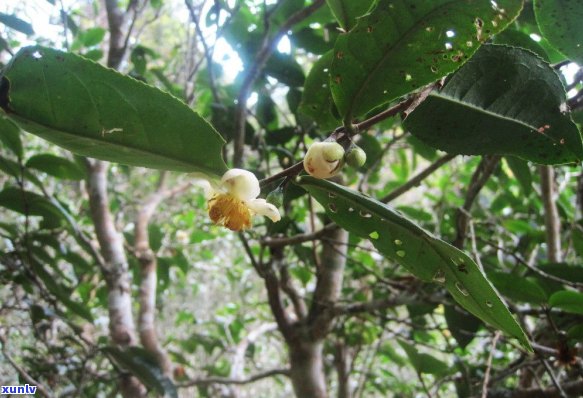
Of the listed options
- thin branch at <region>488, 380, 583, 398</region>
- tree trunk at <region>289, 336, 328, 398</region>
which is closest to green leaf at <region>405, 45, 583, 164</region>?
thin branch at <region>488, 380, 583, 398</region>

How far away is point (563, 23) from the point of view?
64 cm

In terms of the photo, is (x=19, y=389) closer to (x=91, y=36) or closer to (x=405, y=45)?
(x=405, y=45)

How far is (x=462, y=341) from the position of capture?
46.9 inches

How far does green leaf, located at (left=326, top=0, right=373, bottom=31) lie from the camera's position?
62 centimetres

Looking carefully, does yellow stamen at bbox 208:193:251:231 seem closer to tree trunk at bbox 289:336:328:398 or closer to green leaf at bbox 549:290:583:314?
green leaf at bbox 549:290:583:314

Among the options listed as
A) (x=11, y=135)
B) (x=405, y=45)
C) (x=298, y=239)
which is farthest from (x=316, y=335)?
(x=405, y=45)

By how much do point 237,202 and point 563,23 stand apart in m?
0.49

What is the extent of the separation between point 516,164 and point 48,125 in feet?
3.60

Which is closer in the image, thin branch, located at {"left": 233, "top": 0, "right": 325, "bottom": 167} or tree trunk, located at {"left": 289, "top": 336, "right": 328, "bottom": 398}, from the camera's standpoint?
thin branch, located at {"left": 233, "top": 0, "right": 325, "bottom": 167}

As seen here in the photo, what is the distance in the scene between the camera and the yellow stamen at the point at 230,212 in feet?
1.97

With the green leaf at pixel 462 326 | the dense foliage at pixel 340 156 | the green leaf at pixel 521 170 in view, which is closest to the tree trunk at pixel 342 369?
the dense foliage at pixel 340 156

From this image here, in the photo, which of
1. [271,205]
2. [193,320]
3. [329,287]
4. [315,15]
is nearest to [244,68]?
[315,15]

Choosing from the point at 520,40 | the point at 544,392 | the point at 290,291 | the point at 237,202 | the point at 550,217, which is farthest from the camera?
the point at 290,291

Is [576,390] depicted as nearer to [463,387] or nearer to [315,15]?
[463,387]
